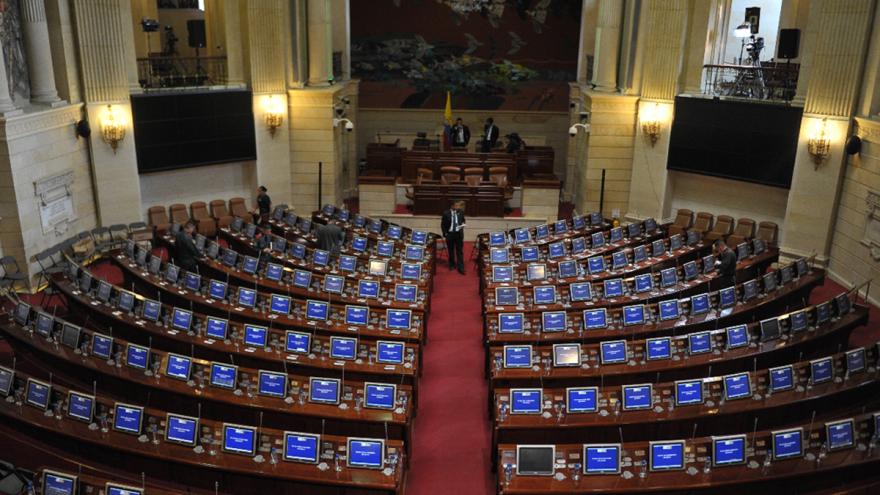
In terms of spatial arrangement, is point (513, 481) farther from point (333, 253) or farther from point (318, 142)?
point (318, 142)

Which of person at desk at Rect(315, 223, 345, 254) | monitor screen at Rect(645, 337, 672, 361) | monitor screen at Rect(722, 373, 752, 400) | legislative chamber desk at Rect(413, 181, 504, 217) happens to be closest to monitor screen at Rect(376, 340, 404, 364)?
monitor screen at Rect(645, 337, 672, 361)

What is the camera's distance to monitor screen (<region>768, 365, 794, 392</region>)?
9.29m

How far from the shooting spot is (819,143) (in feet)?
51.7

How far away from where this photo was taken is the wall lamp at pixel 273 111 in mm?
19719

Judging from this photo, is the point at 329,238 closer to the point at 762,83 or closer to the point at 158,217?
the point at 158,217

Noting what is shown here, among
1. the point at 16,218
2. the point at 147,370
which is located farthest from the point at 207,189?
the point at 147,370

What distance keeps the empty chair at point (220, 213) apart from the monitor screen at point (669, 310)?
38.7ft

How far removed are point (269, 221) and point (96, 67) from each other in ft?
16.7

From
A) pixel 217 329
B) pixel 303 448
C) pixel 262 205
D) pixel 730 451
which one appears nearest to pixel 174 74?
pixel 262 205

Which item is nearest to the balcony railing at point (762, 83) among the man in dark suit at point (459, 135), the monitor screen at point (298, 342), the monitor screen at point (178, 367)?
the man in dark suit at point (459, 135)

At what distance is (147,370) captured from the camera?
967 centimetres

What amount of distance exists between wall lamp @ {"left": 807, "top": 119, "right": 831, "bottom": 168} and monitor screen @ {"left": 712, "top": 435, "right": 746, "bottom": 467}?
10.2 metres

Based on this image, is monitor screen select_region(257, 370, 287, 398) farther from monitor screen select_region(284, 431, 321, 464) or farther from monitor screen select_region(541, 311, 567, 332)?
monitor screen select_region(541, 311, 567, 332)

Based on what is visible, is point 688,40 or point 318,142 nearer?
point 688,40
